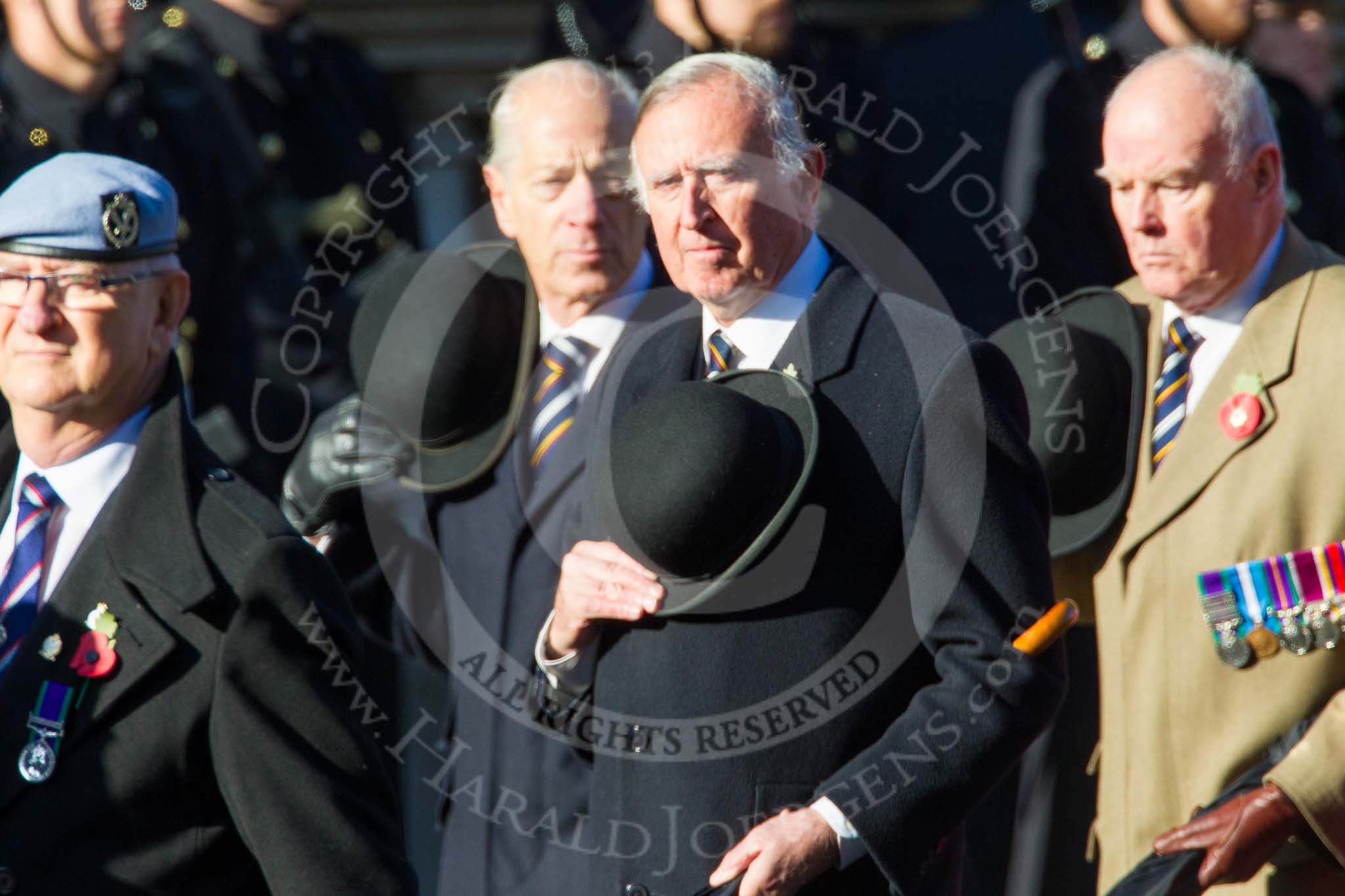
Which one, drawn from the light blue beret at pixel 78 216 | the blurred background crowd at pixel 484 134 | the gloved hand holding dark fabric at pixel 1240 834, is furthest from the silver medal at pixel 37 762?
the gloved hand holding dark fabric at pixel 1240 834

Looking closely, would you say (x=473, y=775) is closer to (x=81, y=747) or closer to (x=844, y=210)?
(x=81, y=747)

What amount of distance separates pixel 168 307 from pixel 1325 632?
201 centimetres

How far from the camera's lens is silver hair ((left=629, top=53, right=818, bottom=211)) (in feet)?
10.5

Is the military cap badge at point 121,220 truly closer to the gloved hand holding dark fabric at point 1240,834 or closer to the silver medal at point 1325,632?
the gloved hand holding dark fabric at point 1240,834

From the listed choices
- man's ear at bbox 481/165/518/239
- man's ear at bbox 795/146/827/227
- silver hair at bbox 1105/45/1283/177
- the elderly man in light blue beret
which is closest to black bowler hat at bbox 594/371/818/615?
man's ear at bbox 795/146/827/227

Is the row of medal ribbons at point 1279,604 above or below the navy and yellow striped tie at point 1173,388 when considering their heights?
below

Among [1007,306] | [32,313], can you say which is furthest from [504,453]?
[1007,306]

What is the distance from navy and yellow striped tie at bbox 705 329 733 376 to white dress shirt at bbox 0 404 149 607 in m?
0.93

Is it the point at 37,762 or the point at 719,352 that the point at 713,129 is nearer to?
the point at 719,352

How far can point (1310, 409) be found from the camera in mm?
3430

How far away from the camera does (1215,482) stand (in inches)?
138

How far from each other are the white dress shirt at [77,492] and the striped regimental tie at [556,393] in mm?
932

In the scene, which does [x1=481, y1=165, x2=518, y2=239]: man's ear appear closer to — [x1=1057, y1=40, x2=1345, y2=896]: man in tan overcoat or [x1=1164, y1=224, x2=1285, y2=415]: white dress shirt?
[x1=1057, y1=40, x2=1345, y2=896]: man in tan overcoat

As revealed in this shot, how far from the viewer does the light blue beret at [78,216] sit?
3.19 meters
